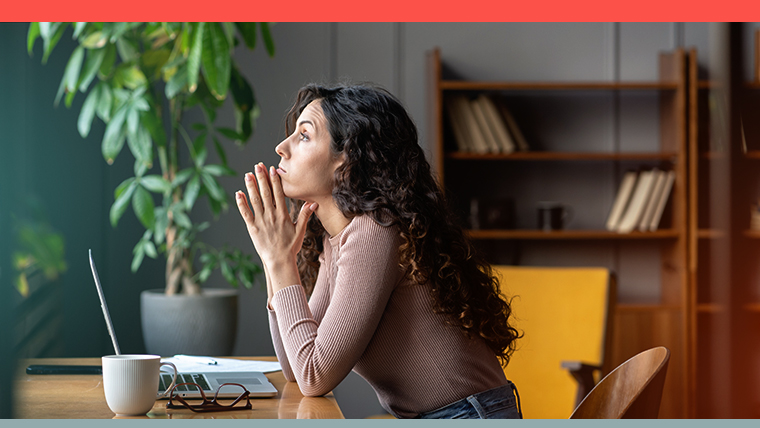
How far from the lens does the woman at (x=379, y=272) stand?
94cm

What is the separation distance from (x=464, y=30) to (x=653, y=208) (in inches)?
45.0

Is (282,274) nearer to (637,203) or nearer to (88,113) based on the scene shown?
(88,113)

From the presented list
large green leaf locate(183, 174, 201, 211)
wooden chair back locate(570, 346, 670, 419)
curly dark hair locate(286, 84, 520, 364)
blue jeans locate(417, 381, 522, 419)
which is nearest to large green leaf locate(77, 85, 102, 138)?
large green leaf locate(183, 174, 201, 211)

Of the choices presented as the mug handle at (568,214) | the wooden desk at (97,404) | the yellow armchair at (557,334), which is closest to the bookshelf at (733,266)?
the wooden desk at (97,404)

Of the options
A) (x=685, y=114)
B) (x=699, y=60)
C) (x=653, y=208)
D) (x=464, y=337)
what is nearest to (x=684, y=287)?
(x=653, y=208)

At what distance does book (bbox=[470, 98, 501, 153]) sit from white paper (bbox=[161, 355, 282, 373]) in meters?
1.72

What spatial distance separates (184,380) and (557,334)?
1.26 meters

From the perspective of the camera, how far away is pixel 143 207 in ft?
6.61

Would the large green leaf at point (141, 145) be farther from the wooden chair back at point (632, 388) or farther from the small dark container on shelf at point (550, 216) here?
the small dark container on shelf at point (550, 216)

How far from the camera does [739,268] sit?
0.34 metres

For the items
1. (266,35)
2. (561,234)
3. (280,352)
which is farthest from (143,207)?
(561,234)

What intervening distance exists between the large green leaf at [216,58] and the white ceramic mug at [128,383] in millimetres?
1175

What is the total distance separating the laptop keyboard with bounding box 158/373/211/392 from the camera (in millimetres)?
952

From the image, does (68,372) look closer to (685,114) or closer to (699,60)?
(685,114)
